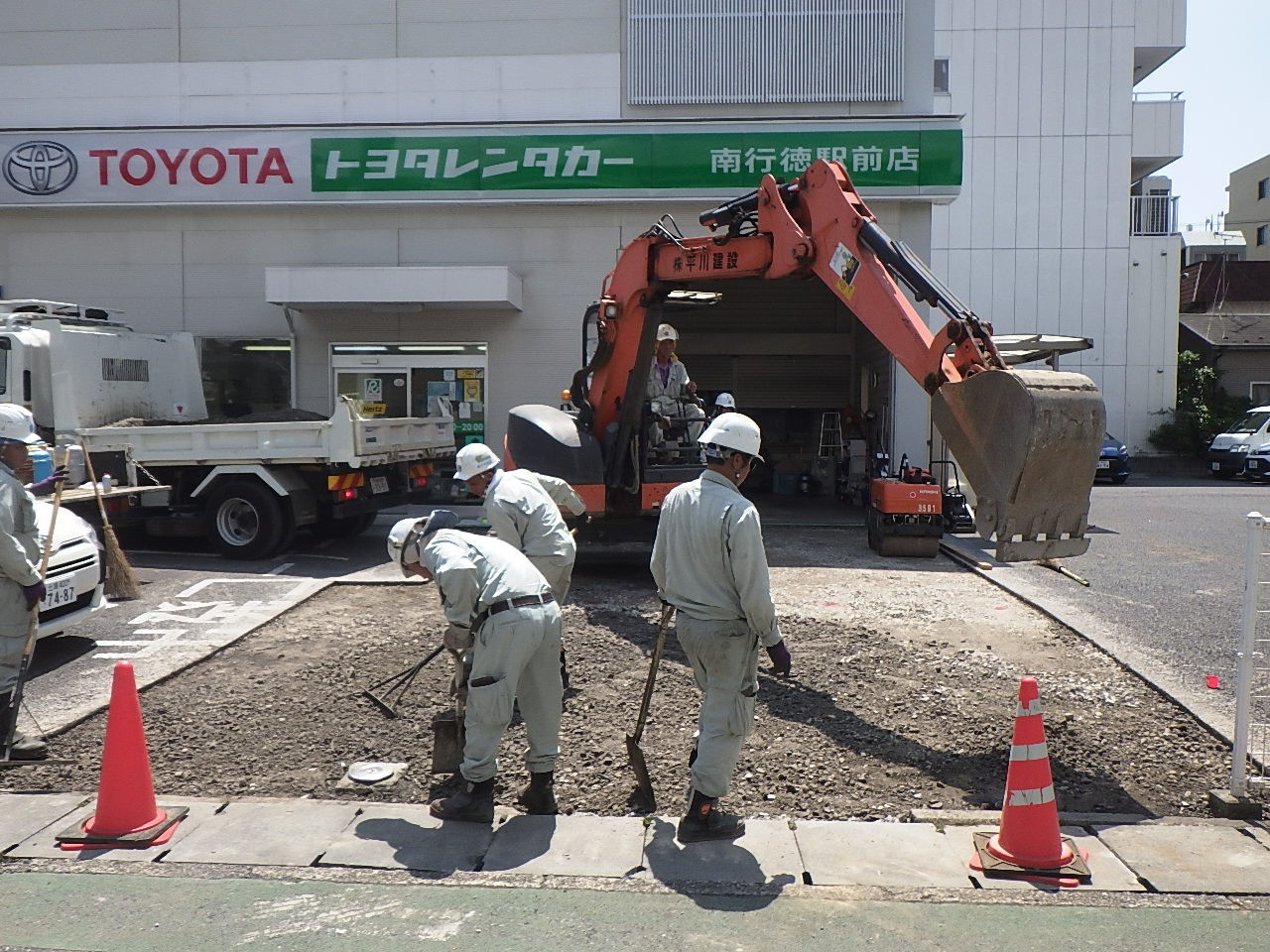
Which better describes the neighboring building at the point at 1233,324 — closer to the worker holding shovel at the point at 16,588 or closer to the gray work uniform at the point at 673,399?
the gray work uniform at the point at 673,399

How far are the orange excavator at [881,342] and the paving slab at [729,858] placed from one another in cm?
211

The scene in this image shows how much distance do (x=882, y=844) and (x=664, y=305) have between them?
6.37 meters

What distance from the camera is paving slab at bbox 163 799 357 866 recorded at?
4348 millimetres

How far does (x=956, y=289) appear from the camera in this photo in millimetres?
26969

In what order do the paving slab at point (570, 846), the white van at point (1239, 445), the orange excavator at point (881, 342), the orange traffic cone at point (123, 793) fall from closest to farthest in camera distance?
1. the paving slab at point (570, 846)
2. the orange traffic cone at point (123, 793)
3. the orange excavator at point (881, 342)
4. the white van at point (1239, 445)

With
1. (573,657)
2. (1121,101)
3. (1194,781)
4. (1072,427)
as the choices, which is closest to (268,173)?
(573,657)

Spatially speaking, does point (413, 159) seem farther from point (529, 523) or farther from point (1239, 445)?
point (1239, 445)

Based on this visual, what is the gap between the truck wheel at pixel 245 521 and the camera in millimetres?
11250

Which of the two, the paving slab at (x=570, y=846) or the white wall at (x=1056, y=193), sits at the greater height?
the white wall at (x=1056, y=193)

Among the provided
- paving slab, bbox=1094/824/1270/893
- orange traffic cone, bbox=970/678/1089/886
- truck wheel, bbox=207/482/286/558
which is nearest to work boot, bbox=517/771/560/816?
orange traffic cone, bbox=970/678/1089/886

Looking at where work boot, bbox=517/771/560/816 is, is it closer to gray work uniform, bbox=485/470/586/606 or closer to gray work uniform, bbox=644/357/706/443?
gray work uniform, bbox=485/470/586/606

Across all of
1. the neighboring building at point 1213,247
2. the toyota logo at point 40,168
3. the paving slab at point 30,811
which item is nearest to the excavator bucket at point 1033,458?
the paving slab at point 30,811

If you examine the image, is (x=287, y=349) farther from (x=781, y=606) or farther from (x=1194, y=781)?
(x=1194, y=781)

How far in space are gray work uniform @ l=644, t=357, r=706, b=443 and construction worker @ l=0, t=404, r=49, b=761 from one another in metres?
5.64
